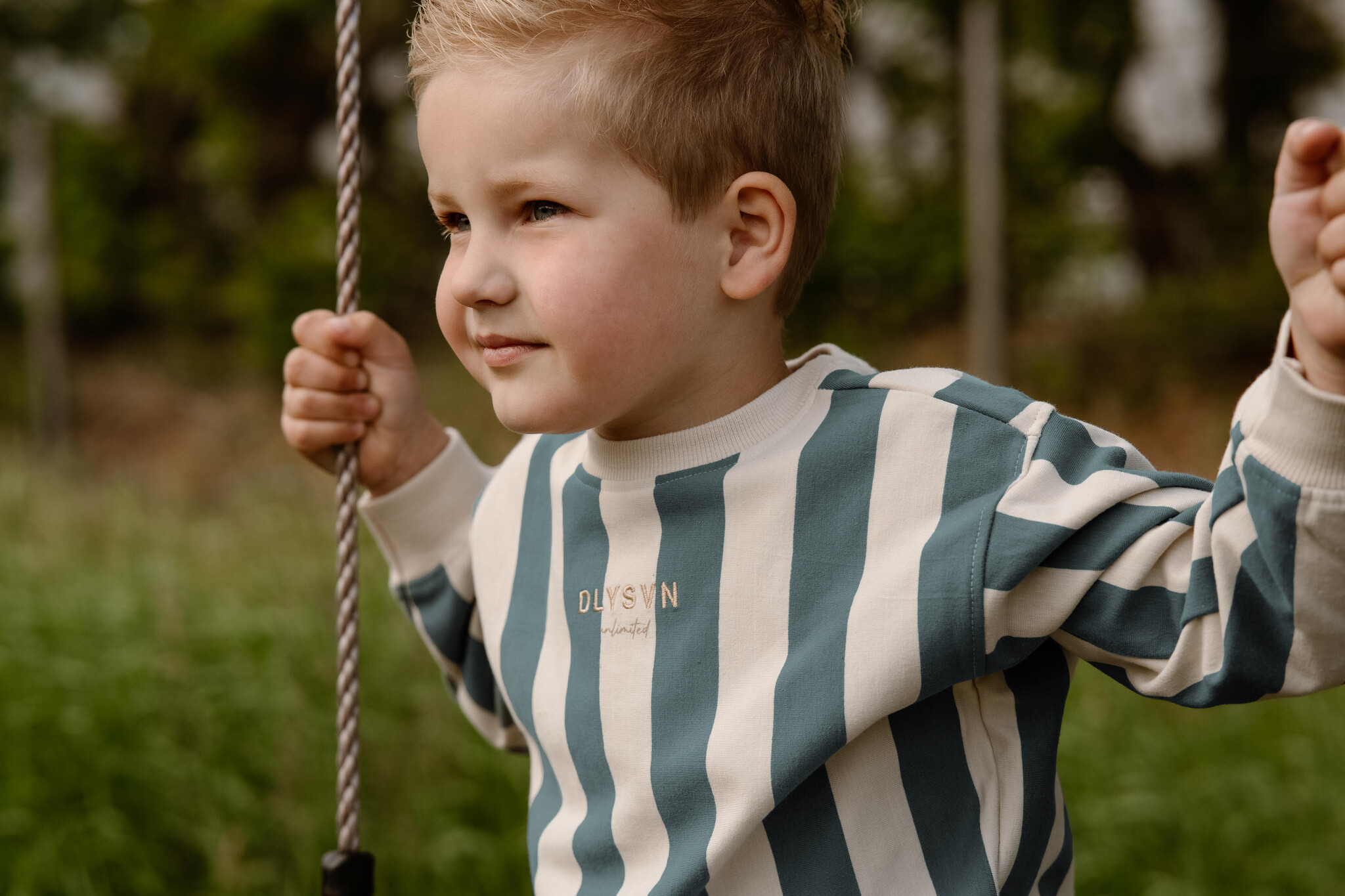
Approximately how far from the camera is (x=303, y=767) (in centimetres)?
220

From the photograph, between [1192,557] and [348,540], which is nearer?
[1192,557]

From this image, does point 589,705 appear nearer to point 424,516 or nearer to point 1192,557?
point 424,516

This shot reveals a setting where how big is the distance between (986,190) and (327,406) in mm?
2953

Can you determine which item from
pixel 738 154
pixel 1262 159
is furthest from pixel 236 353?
pixel 738 154

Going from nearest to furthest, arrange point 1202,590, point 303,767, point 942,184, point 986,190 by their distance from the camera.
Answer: point 1202,590
point 303,767
point 986,190
point 942,184

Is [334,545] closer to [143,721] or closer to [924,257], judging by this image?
[143,721]

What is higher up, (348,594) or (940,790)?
(348,594)

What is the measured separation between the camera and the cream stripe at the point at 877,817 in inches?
35.4

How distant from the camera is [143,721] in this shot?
7.58 ft

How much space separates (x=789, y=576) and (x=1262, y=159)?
4661mm

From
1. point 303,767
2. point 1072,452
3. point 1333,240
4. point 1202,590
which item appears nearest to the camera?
point 1333,240

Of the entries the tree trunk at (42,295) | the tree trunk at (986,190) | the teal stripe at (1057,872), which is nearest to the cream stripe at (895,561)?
the teal stripe at (1057,872)

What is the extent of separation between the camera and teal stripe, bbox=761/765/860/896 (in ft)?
2.97

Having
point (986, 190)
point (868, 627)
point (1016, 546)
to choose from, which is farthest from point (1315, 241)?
point (986, 190)
